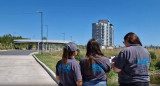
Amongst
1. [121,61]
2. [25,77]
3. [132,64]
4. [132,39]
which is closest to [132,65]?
[132,64]

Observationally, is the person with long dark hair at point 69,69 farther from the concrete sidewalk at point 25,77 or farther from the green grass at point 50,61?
the green grass at point 50,61

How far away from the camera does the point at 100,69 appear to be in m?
3.84

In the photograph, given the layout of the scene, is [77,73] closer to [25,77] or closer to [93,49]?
[93,49]

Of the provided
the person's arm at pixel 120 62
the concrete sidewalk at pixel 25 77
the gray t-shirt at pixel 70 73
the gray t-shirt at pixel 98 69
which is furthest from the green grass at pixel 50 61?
the person's arm at pixel 120 62

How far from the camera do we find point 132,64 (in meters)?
3.82

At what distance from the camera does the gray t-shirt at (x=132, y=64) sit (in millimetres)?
3814

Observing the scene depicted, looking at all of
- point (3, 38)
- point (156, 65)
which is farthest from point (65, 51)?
point (3, 38)

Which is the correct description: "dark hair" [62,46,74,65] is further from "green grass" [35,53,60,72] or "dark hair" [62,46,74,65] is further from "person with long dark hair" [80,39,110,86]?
"green grass" [35,53,60,72]

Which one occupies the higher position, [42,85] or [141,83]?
[141,83]

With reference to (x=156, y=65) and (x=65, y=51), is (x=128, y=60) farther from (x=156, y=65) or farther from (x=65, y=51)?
(x=156, y=65)

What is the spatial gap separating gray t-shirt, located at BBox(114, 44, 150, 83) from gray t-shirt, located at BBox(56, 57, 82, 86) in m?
0.62

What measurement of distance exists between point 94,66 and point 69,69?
397 millimetres

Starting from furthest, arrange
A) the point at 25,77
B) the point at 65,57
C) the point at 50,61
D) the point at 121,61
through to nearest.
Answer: the point at 50,61 → the point at 25,77 → the point at 65,57 → the point at 121,61

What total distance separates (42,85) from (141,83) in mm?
6387
